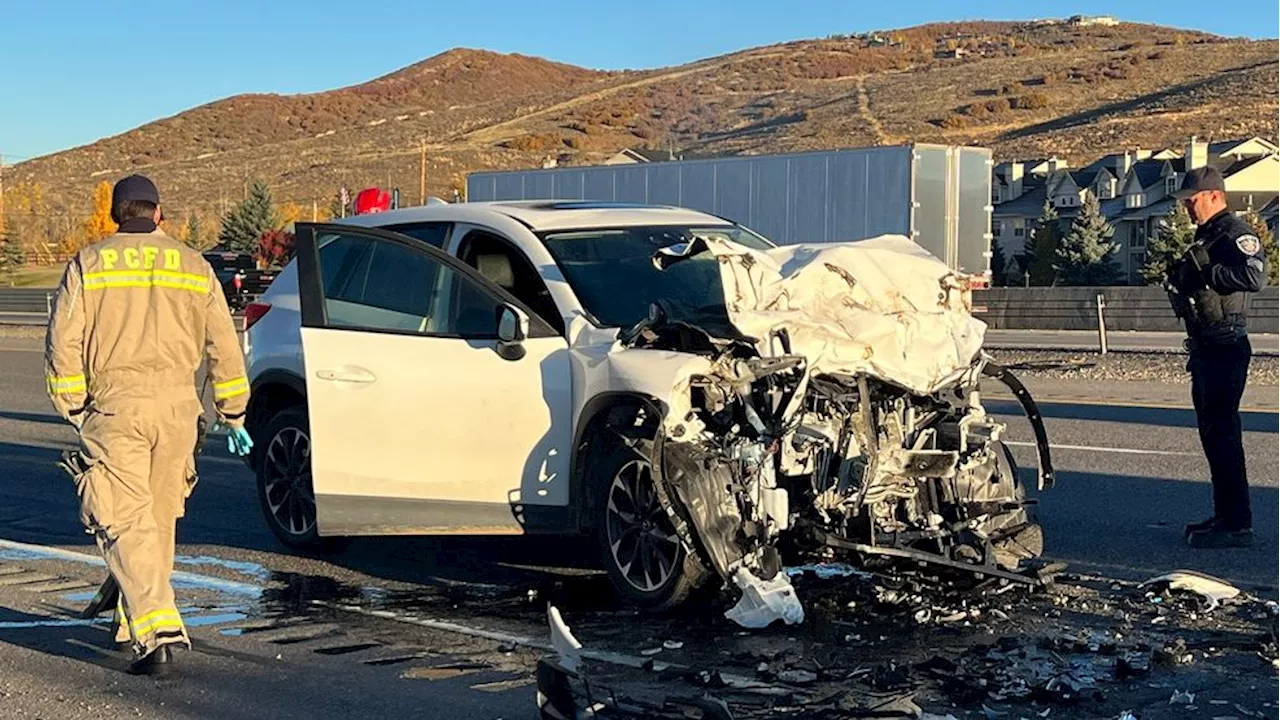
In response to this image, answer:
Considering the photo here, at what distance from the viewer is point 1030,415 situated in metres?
7.50

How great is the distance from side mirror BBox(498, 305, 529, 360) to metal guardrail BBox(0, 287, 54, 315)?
4114 cm

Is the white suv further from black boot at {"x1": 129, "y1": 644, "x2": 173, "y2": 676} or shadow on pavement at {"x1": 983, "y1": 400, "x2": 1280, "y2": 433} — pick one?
shadow on pavement at {"x1": 983, "y1": 400, "x2": 1280, "y2": 433}

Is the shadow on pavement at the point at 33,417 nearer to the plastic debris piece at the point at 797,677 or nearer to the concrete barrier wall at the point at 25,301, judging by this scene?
the plastic debris piece at the point at 797,677

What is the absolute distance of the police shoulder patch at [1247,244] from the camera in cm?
784

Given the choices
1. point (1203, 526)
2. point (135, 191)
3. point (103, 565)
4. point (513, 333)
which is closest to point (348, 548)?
point (103, 565)

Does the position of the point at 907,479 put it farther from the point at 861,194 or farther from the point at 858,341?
the point at 861,194

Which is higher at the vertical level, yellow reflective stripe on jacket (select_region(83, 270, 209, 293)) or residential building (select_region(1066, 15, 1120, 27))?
residential building (select_region(1066, 15, 1120, 27))

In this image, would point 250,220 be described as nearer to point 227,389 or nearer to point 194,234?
point 194,234

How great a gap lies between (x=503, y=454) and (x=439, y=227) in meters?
1.52

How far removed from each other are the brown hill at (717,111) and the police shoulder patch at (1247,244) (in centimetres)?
8143

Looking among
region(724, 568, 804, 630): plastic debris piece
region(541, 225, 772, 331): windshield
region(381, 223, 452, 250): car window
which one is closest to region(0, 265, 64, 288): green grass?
region(381, 223, 452, 250): car window

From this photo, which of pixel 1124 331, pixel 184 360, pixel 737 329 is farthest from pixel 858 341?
pixel 1124 331

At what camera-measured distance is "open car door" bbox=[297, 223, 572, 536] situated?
703cm

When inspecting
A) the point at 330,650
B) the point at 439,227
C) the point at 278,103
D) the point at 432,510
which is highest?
the point at 278,103
